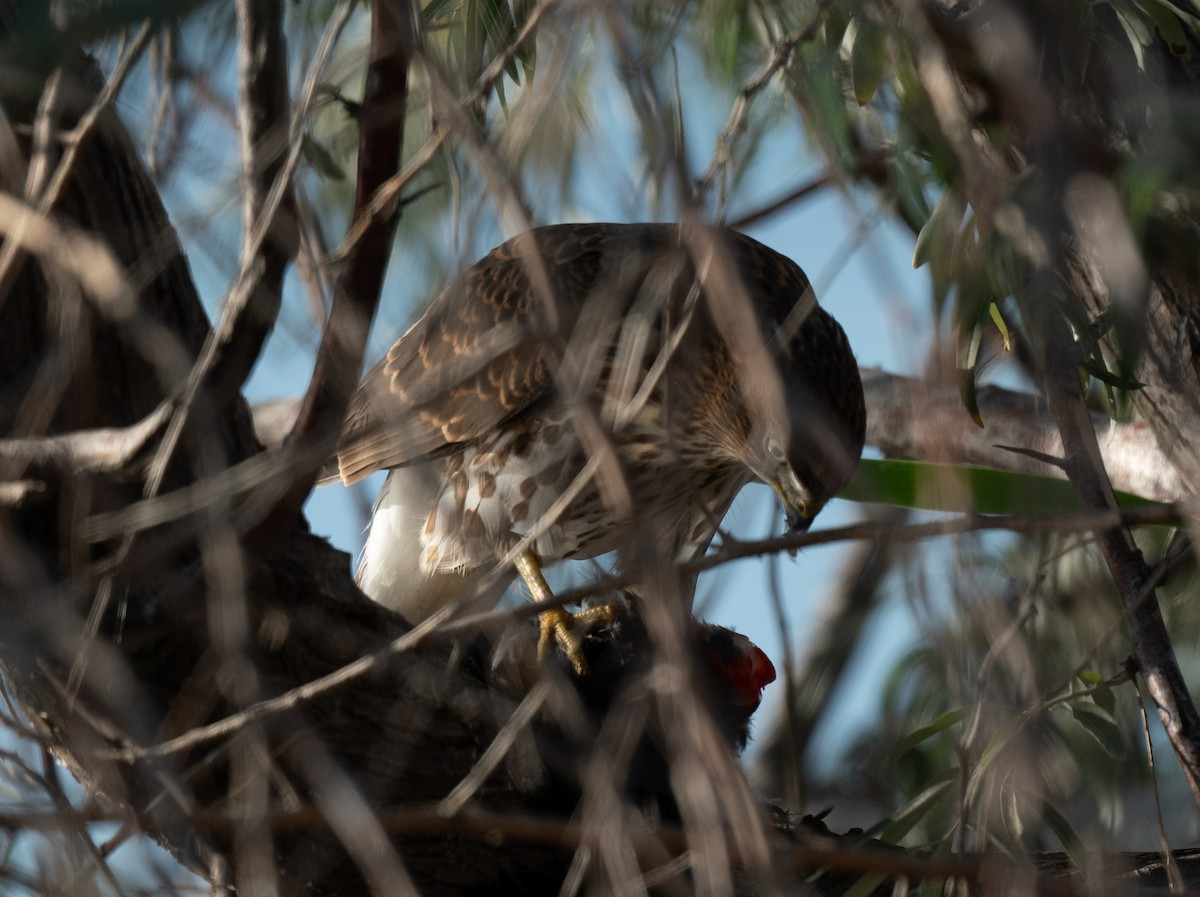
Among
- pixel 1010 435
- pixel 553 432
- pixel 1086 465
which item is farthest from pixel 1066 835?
pixel 1010 435

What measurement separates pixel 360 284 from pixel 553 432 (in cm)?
144

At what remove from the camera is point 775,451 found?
305 centimetres

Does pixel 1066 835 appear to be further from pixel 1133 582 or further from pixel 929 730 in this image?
pixel 1133 582

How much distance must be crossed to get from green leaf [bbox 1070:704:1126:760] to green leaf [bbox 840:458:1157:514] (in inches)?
15.4

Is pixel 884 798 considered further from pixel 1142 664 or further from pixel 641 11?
pixel 641 11

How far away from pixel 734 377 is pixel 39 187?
1790 millimetres

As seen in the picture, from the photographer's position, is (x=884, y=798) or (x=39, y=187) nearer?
(x=39, y=187)

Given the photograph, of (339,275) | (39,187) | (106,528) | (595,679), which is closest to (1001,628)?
(339,275)

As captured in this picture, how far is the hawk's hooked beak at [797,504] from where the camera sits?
2.98 m

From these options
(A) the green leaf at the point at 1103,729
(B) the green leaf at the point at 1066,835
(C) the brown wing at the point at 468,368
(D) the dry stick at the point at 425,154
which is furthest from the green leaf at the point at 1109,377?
(D) the dry stick at the point at 425,154

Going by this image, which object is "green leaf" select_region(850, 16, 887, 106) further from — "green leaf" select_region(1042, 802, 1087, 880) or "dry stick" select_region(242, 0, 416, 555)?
"green leaf" select_region(1042, 802, 1087, 880)

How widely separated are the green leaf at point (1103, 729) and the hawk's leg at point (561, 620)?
1158 mm

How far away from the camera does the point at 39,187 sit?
74.1 inches

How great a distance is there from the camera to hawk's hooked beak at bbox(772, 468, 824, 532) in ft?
9.78
